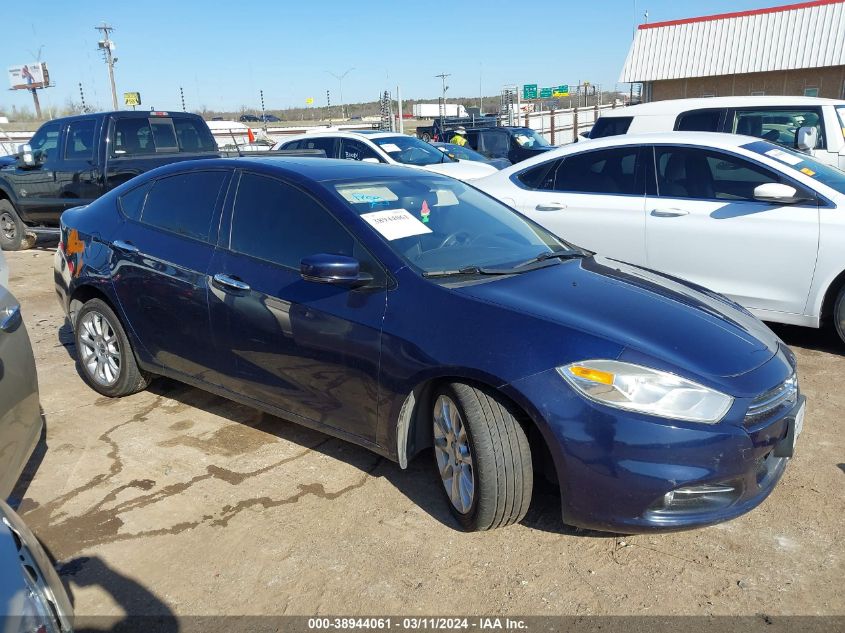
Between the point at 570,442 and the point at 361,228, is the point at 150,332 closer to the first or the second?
the point at 361,228

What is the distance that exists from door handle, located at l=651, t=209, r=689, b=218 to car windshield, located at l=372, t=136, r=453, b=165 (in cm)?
616

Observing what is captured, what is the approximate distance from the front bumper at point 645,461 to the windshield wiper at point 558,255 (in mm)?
1069

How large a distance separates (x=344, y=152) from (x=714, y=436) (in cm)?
967

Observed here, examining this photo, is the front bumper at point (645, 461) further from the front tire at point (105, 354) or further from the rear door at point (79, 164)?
the rear door at point (79, 164)

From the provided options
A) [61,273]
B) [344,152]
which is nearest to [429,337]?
[61,273]

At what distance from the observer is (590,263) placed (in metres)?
3.86

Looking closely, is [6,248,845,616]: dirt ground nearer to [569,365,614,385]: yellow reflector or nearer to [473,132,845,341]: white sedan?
[569,365,614,385]: yellow reflector

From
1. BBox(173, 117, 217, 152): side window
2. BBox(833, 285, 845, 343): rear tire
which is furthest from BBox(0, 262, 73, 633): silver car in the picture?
BBox(173, 117, 217, 152): side window

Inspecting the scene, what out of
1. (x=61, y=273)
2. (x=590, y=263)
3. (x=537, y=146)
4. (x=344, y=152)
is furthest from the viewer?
(x=537, y=146)

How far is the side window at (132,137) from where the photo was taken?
9328 mm

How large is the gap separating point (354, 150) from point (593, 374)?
30.7ft

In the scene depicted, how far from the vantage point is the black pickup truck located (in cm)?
925

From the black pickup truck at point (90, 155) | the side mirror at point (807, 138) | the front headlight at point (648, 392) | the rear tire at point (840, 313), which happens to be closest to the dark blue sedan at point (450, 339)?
the front headlight at point (648, 392)

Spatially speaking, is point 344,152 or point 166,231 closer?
point 166,231
